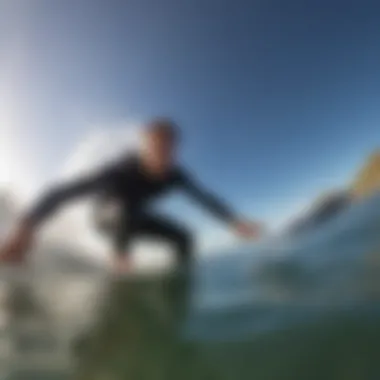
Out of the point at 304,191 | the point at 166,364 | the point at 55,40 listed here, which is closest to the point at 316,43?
the point at 304,191

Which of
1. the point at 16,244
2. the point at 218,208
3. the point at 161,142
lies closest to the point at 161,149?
the point at 161,142

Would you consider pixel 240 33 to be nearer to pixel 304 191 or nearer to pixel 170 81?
pixel 170 81

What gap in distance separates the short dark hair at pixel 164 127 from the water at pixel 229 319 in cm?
20

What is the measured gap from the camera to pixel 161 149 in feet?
4.31

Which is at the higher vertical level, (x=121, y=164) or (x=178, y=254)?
(x=121, y=164)

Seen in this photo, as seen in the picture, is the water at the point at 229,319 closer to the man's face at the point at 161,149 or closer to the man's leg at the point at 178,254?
the man's leg at the point at 178,254

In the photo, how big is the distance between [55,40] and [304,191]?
0.44m

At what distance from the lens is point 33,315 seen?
4.27ft

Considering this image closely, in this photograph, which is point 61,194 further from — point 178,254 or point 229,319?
point 229,319

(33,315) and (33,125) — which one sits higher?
(33,125)

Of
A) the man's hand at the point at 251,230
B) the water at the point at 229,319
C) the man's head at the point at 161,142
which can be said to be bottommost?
the water at the point at 229,319

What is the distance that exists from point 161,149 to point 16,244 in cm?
26

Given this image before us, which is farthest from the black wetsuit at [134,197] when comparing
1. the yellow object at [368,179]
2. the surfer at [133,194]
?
the yellow object at [368,179]

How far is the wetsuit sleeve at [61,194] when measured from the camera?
131 cm
